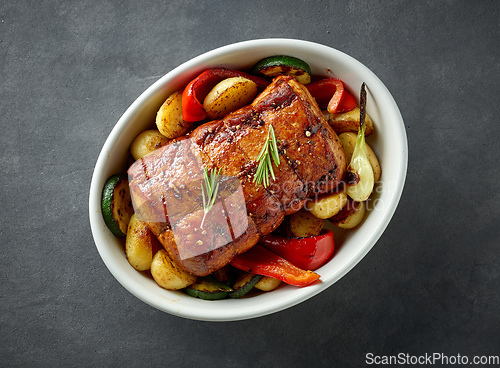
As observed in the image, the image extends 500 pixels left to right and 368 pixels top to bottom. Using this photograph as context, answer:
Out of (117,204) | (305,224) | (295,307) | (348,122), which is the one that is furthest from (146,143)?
(295,307)

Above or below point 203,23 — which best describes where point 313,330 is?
below

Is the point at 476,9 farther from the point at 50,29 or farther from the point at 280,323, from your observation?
the point at 50,29

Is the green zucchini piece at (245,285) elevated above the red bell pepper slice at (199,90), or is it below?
below

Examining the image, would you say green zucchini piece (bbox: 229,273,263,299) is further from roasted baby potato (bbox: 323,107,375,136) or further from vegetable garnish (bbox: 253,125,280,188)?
roasted baby potato (bbox: 323,107,375,136)

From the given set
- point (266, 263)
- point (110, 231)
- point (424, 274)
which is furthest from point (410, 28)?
point (110, 231)

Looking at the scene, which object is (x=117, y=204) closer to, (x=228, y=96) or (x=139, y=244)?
(x=139, y=244)

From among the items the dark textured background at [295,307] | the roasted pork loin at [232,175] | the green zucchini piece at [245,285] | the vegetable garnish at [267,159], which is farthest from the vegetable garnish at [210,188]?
the dark textured background at [295,307]

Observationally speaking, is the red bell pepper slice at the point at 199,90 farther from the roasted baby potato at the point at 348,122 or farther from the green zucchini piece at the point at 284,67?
the roasted baby potato at the point at 348,122
